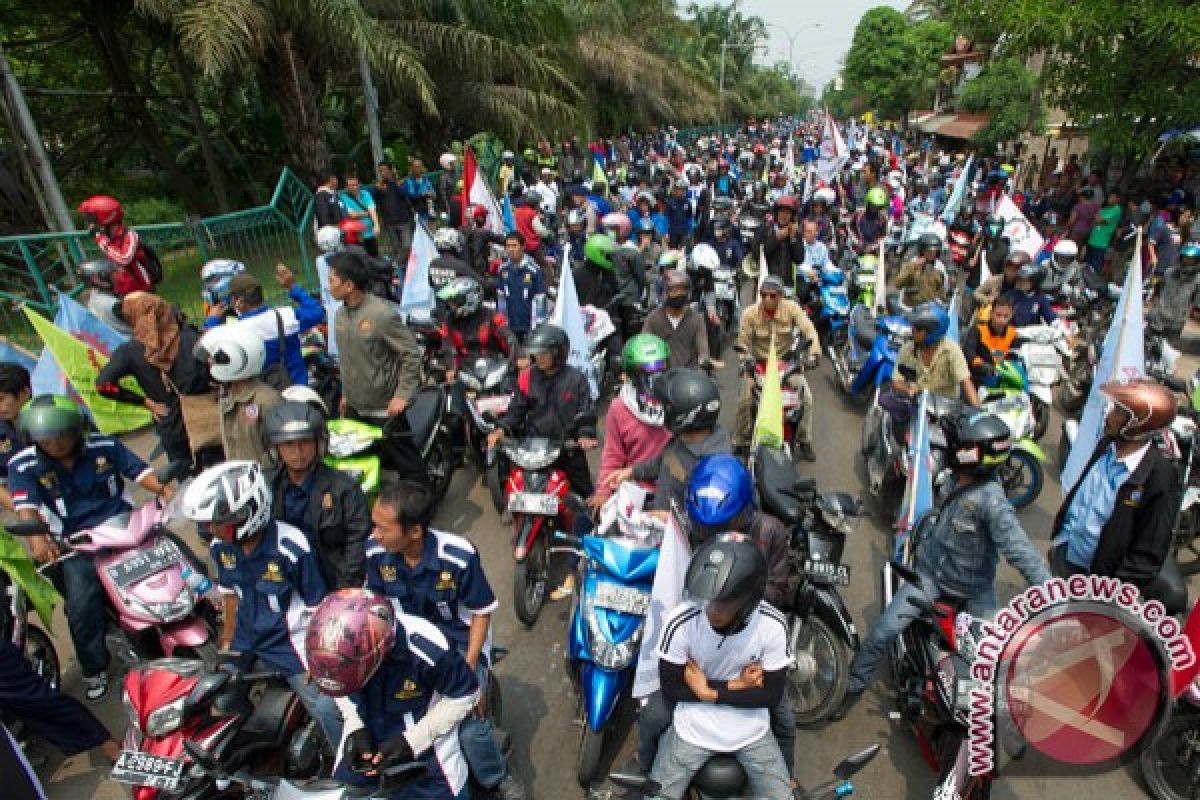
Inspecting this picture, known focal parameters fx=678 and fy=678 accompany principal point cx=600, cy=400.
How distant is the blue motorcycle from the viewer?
3.25 metres

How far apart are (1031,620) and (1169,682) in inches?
10.6

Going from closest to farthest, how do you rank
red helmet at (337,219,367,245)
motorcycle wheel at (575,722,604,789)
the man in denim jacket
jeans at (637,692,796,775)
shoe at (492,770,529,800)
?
jeans at (637,692,796,775) < shoe at (492,770,529,800) < the man in denim jacket < motorcycle wheel at (575,722,604,789) < red helmet at (337,219,367,245)

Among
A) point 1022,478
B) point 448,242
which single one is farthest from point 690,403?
point 448,242

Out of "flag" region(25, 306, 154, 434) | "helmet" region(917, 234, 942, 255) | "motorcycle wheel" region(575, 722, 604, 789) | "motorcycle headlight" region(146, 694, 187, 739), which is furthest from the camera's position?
"helmet" region(917, 234, 942, 255)

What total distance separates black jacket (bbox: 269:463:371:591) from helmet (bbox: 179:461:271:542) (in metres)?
0.34

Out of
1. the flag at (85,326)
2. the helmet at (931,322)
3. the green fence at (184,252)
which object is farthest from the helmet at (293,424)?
the green fence at (184,252)

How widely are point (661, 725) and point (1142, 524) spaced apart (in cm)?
258

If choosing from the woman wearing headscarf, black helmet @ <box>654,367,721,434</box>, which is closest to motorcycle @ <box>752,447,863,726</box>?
black helmet @ <box>654,367,721,434</box>

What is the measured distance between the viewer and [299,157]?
1355 centimetres

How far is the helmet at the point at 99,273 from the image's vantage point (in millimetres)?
6538

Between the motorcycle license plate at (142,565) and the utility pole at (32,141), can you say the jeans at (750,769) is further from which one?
the utility pole at (32,141)

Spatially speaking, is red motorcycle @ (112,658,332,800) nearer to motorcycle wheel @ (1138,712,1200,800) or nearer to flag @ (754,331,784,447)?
flag @ (754,331,784,447)

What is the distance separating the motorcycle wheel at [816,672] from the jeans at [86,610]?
3.90 metres

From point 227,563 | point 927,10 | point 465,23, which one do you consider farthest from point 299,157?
point 927,10
